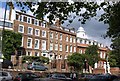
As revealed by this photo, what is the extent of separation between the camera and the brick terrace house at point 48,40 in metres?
40.6

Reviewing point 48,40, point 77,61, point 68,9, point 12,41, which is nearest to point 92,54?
point 77,61

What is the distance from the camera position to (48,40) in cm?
4653

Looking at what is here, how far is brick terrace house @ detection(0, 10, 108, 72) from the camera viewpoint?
40.6m

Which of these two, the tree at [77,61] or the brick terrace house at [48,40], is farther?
the brick terrace house at [48,40]

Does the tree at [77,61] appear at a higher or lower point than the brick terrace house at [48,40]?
lower

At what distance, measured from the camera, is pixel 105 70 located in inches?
1954

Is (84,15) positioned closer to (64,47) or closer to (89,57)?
(89,57)

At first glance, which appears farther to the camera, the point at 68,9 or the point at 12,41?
the point at 12,41

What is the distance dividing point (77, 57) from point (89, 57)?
7.88 ft

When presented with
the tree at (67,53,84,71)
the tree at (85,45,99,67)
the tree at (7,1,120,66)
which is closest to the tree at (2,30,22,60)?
the tree at (67,53,84,71)

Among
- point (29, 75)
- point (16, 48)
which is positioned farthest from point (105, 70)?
point (29, 75)

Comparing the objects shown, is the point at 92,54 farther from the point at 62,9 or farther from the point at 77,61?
the point at 62,9

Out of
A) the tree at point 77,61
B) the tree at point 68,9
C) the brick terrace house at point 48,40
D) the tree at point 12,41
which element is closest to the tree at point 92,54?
the tree at point 77,61

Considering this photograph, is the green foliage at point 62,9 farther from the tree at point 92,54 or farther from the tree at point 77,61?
the tree at point 92,54
